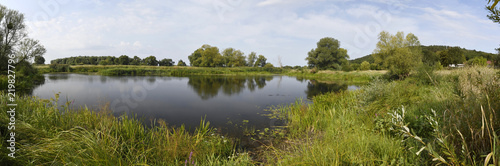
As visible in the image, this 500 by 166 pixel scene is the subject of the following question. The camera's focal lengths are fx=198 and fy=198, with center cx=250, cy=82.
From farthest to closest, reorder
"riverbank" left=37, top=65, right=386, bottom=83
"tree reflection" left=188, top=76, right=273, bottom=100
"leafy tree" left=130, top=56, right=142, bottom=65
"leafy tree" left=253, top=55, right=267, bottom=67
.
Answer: "leafy tree" left=130, top=56, right=142, bottom=65 → "leafy tree" left=253, top=55, right=267, bottom=67 → "riverbank" left=37, top=65, right=386, bottom=83 → "tree reflection" left=188, top=76, right=273, bottom=100

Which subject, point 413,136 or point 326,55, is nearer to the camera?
point 413,136

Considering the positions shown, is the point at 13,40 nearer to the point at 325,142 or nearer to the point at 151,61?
the point at 325,142

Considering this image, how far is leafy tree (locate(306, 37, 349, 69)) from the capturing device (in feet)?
172

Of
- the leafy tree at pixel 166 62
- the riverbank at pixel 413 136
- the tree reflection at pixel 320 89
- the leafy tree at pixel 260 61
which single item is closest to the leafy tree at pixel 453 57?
the tree reflection at pixel 320 89

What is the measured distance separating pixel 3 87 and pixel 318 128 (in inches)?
718

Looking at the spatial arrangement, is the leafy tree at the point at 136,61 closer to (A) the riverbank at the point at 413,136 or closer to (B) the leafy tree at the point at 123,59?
(B) the leafy tree at the point at 123,59

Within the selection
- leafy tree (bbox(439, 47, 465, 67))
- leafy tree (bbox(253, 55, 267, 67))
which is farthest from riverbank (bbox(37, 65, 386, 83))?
leafy tree (bbox(439, 47, 465, 67))

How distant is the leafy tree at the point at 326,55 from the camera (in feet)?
172

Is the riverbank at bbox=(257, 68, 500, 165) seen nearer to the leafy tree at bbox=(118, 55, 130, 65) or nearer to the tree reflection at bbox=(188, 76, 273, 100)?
the tree reflection at bbox=(188, 76, 273, 100)

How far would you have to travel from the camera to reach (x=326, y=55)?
51.6m

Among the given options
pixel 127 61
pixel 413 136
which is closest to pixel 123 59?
pixel 127 61

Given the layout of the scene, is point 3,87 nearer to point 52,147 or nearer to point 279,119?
point 52,147

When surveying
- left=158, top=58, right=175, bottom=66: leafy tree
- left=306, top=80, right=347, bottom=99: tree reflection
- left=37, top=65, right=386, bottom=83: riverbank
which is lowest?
left=306, top=80, right=347, bottom=99: tree reflection

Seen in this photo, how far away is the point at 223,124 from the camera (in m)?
7.11
